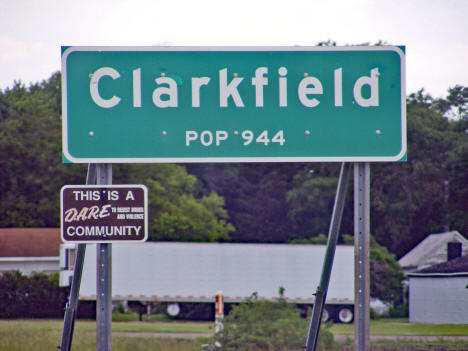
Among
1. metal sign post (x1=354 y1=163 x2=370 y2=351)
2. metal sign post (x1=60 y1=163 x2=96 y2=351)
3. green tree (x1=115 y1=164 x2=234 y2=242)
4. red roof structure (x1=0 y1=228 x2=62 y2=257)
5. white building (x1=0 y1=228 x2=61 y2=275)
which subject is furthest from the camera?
green tree (x1=115 y1=164 x2=234 y2=242)

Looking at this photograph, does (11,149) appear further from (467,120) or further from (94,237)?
(94,237)

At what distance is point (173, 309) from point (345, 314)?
7735 mm

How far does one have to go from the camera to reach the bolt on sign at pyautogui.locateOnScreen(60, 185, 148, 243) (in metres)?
6.85

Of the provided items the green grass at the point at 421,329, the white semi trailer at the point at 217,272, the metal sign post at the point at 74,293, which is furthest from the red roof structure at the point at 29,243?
the metal sign post at the point at 74,293

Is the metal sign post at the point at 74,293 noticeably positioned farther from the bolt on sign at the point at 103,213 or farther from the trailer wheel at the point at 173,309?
the trailer wheel at the point at 173,309

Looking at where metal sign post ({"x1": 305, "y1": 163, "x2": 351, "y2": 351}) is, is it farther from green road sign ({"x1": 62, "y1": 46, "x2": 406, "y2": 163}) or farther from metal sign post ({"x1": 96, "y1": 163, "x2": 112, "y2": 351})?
metal sign post ({"x1": 96, "y1": 163, "x2": 112, "y2": 351})

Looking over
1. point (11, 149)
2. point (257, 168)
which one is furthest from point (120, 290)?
point (257, 168)

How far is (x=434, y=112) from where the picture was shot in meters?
49.2

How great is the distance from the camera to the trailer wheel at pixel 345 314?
112ft

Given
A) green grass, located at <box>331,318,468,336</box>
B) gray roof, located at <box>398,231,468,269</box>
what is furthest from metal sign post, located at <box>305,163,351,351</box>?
gray roof, located at <box>398,231,468,269</box>

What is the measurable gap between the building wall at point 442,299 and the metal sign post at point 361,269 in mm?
7325

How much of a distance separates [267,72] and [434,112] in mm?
43966

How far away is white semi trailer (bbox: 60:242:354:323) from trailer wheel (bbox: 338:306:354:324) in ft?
1.33

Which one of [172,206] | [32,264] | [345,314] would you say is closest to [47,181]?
[172,206]
